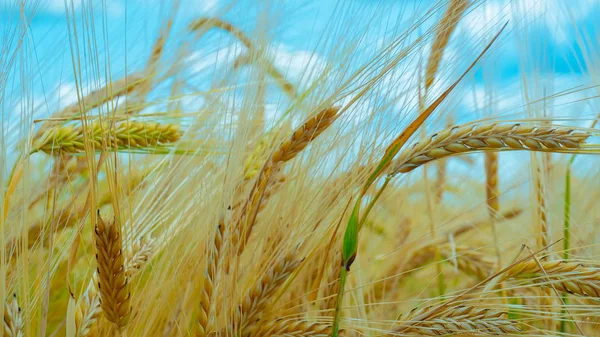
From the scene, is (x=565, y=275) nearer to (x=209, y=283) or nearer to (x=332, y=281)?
(x=332, y=281)

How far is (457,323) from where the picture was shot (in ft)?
2.30

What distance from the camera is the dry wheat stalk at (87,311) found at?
0.76 meters

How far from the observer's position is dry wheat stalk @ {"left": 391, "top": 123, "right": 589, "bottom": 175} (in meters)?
0.72

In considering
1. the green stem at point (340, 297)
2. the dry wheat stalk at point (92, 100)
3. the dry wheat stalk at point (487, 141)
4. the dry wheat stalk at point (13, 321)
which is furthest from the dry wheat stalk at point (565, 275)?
the dry wheat stalk at point (92, 100)

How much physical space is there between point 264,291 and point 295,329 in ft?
0.18

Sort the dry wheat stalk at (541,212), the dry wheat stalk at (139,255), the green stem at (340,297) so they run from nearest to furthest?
the green stem at (340,297) < the dry wheat stalk at (139,255) < the dry wheat stalk at (541,212)

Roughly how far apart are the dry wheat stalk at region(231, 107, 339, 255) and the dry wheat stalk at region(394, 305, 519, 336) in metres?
0.20

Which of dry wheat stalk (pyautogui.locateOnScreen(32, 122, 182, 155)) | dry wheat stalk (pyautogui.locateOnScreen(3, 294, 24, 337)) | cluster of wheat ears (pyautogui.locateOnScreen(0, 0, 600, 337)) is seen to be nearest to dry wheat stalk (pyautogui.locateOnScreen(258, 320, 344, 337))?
cluster of wheat ears (pyautogui.locateOnScreen(0, 0, 600, 337))

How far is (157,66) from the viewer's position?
137 centimetres

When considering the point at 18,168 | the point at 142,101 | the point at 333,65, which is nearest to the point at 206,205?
the point at 333,65

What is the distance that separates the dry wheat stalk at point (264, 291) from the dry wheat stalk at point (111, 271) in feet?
0.42

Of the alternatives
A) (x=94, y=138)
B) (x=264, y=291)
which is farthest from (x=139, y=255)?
(x=94, y=138)

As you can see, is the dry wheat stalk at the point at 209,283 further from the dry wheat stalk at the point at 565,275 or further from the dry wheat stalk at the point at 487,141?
the dry wheat stalk at the point at 565,275

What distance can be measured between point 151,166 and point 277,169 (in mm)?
426
